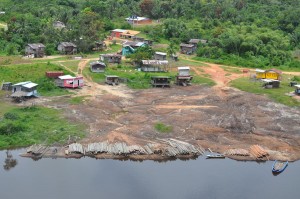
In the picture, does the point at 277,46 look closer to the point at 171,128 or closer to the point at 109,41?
the point at 109,41

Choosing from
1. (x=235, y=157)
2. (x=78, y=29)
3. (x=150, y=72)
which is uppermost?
(x=78, y=29)

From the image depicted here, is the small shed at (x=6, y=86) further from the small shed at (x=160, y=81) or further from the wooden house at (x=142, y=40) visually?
the wooden house at (x=142, y=40)

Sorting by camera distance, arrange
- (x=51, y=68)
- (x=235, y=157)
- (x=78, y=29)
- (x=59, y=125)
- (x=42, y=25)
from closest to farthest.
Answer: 1. (x=235, y=157)
2. (x=59, y=125)
3. (x=51, y=68)
4. (x=78, y=29)
5. (x=42, y=25)

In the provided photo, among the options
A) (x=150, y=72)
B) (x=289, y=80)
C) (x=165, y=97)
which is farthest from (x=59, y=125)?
(x=289, y=80)

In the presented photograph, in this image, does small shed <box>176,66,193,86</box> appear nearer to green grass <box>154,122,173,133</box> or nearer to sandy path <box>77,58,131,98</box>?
sandy path <box>77,58,131,98</box>

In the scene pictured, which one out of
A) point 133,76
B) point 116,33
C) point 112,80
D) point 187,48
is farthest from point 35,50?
point 187,48

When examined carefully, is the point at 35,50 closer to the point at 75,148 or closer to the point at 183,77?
the point at 183,77
